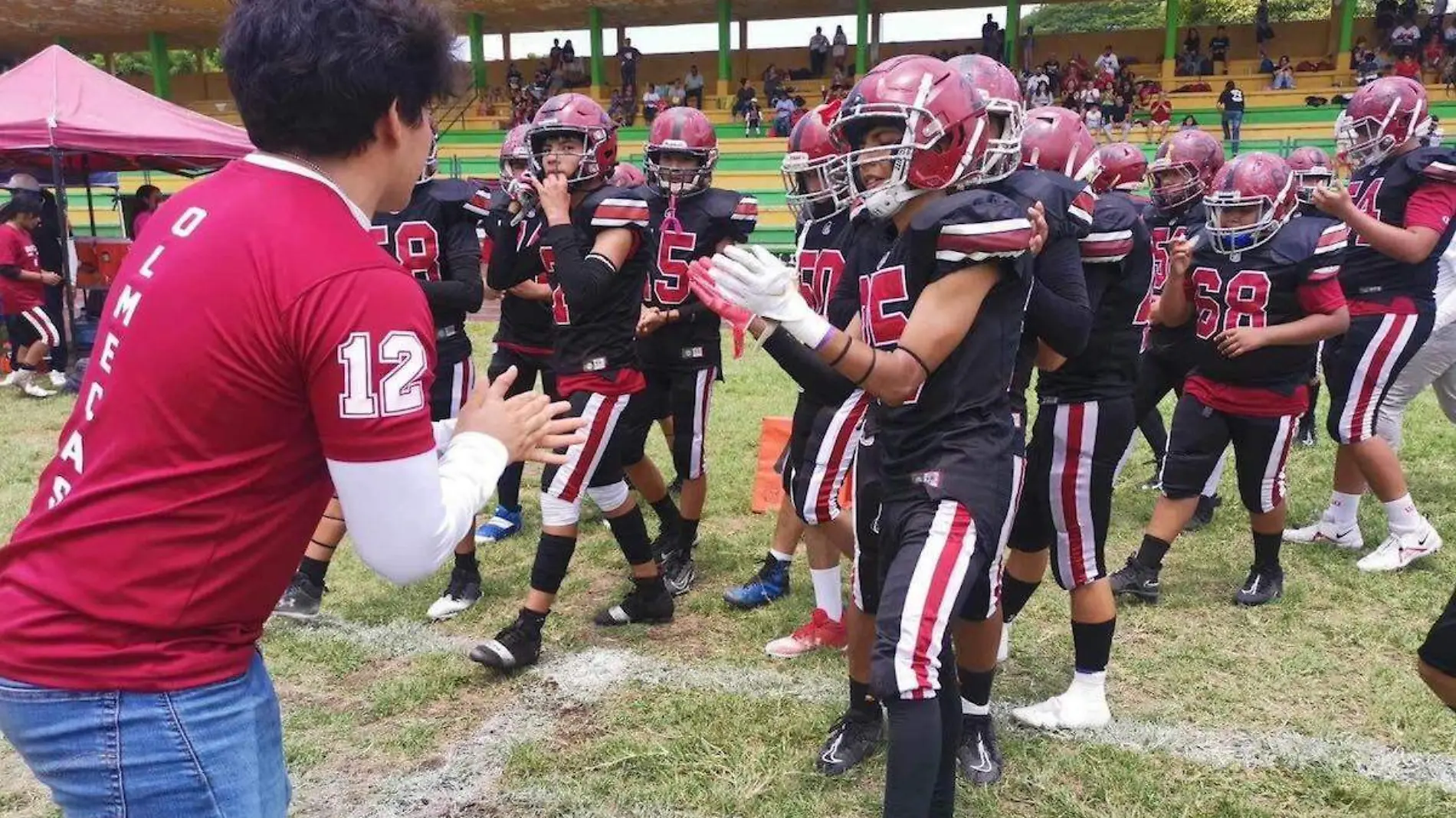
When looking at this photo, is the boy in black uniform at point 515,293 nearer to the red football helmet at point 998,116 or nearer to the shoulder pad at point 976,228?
the red football helmet at point 998,116

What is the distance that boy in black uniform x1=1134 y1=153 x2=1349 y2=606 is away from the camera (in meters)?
4.67

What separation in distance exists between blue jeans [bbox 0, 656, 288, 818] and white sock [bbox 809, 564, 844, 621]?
304cm

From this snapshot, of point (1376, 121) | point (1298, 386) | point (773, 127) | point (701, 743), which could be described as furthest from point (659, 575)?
point (773, 127)

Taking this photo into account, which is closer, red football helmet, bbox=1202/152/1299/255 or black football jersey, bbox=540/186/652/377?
black football jersey, bbox=540/186/652/377

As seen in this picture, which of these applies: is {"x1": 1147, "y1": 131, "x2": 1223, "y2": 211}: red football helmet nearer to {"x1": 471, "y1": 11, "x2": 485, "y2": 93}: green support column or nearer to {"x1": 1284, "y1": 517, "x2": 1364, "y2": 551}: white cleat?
{"x1": 1284, "y1": 517, "x2": 1364, "y2": 551}: white cleat

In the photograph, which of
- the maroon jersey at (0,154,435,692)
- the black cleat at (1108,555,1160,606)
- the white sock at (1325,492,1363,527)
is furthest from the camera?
the white sock at (1325,492,1363,527)

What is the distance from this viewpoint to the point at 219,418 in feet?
5.20

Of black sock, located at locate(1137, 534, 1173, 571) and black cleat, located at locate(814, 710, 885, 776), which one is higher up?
black sock, located at locate(1137, 534, 1173, 571)

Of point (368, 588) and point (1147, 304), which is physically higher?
point (1147, 304)

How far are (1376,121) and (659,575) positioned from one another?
4.40 meters

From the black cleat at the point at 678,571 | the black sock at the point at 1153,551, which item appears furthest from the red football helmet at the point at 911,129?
the black sock at the point at 1153,551

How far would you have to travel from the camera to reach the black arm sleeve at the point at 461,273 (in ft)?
16.0

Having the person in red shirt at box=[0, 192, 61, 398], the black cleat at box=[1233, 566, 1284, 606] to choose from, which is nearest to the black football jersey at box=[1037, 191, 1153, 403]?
the black cleat at box=[1233, 566, 1284, 606]

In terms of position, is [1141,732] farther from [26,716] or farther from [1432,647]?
[26,716]
